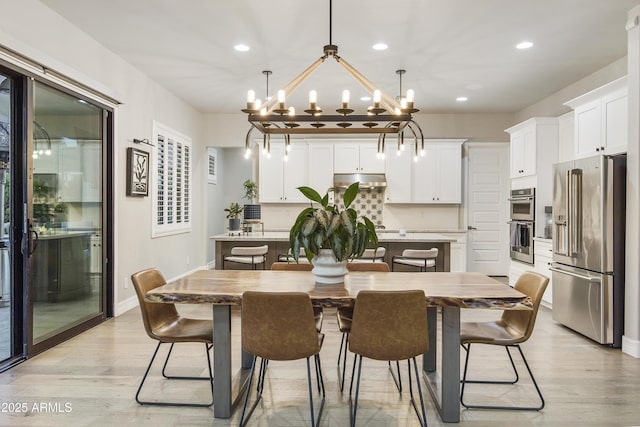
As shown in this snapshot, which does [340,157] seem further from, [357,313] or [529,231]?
[357,313]

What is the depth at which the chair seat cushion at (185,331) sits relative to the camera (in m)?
2.63

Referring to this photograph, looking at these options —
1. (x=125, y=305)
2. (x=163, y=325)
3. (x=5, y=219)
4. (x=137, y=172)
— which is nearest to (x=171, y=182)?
(x=137, y=172)

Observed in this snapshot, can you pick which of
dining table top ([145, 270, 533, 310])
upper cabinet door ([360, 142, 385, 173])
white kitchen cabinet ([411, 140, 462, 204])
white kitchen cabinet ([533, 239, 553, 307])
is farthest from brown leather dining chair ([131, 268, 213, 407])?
white kitchen cabinet ([411, 140, 462, 204])

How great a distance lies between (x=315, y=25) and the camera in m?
4.01

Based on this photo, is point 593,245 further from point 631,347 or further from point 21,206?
point 21,206

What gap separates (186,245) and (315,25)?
14.5ft

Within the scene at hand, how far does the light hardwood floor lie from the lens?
99.8 inches

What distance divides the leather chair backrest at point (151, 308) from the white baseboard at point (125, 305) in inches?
83.8

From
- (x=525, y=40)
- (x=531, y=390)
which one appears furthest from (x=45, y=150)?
(x=525, y=40)

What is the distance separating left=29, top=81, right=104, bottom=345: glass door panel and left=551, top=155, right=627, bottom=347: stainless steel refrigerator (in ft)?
15.2

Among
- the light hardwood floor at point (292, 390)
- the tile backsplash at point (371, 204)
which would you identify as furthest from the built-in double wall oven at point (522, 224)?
the light hardwood floor at point (292, 390)

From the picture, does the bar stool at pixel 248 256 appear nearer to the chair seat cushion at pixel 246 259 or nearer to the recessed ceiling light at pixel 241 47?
the chair seat cushion at pixel 246 259

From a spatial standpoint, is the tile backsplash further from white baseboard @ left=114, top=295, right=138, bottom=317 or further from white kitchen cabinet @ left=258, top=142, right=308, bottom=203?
white baseboard @ left=114, top=295, right=138, bottom=317

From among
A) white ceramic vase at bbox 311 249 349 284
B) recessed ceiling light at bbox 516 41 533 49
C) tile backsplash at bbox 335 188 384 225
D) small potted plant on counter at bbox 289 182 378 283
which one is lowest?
white ceramic vase at bbox 311 249 349 284
